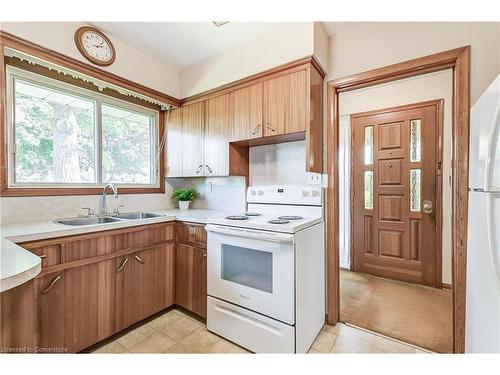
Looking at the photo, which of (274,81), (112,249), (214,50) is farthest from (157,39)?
(112,249)

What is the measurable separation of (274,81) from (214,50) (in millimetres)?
780

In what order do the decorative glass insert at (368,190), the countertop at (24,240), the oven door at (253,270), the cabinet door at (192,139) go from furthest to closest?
1. the decorative glass insert at (368,190)
2. the cabinet door at (192,139)
3. the oven door at (253,270)
4. the countertop at (24,240)

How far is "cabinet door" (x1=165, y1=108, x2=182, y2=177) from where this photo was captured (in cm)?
253

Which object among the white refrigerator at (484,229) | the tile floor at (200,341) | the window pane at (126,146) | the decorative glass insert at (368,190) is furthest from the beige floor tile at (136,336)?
the decorative glass insert at (368,190)

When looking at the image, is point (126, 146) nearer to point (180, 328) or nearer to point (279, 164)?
point (279, 164)

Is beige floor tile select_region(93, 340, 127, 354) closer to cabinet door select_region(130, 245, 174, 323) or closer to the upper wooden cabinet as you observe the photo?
cabinet door select_region(130, 245, 174, 323)

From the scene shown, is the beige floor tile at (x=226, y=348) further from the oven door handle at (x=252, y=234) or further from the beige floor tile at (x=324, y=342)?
the oven door handle at (x=252, y=234)

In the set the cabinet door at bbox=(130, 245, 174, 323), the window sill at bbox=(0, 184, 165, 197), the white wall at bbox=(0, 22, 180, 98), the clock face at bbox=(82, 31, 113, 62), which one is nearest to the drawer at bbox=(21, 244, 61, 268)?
the cabinet door at bbox=(130, 245, 174, 323)

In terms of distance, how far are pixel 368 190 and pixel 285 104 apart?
6.29 feet

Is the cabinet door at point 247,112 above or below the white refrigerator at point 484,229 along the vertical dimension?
above

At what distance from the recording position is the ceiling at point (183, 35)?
1.85m

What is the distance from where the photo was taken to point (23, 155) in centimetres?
173

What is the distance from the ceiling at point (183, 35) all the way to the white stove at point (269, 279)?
1401 millimetres
